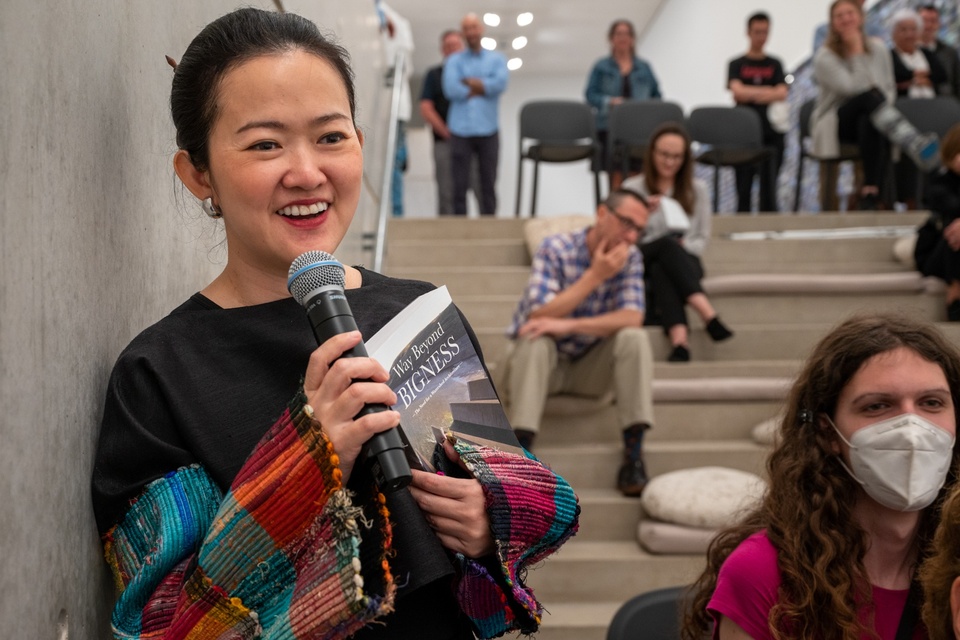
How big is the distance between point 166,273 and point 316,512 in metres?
0.63

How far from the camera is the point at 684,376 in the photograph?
15.0 ft

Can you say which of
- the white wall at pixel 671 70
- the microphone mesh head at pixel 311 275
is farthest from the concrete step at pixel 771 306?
the white wall at pixel 671 70

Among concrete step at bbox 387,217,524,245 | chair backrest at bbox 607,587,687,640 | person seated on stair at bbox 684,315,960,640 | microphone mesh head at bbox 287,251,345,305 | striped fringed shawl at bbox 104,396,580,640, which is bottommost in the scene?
chair backrest at bbox 607,587,687,640

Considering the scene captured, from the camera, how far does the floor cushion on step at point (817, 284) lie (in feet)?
16.9

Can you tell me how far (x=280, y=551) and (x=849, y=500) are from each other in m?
1.23

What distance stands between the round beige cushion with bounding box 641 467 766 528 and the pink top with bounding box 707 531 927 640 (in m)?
1.76

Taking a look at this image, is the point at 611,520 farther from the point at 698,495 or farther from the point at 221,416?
the point at 221,416

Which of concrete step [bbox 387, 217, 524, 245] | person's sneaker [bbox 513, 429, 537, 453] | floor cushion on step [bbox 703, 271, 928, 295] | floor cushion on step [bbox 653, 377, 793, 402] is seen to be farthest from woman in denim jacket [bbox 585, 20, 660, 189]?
person's sneaker [bbox 513, 429, 537, 453]

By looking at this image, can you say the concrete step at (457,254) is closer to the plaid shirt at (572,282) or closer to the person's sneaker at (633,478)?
the plaid shirt at (572,282)

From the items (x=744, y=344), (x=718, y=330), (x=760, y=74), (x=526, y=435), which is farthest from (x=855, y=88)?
(x=526, y=435)

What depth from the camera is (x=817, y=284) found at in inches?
203

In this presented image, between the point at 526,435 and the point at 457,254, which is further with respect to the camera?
the point at 457,254

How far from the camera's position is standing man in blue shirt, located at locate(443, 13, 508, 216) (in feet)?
23.5

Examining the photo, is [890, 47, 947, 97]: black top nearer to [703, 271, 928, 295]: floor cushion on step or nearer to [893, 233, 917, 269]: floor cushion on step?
[893, 233, 917, 269]: floor cushion on step
